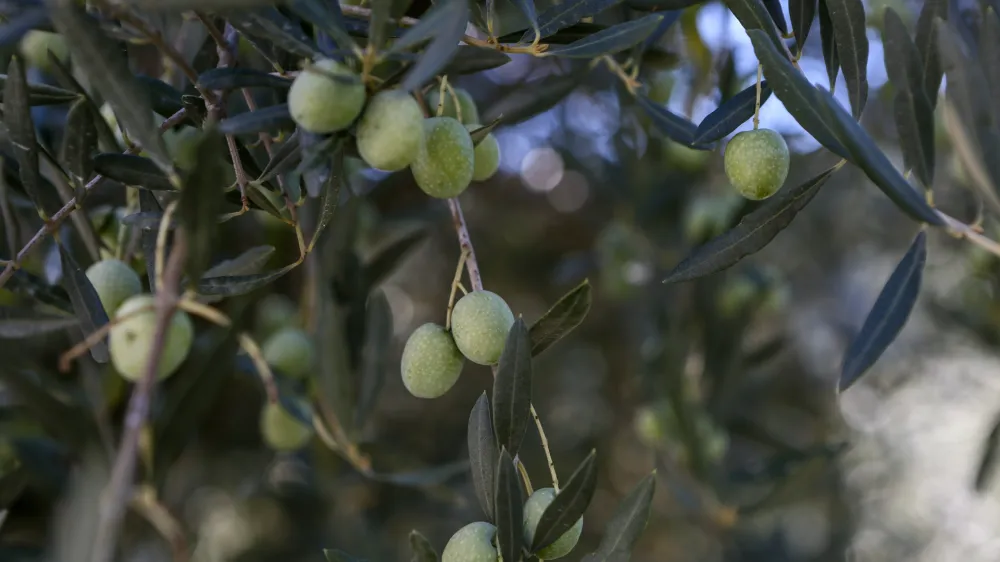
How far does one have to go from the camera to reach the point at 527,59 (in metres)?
2.55

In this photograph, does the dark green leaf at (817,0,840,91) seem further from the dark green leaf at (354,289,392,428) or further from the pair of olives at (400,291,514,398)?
the dark green leaf at (354,289,392,428)

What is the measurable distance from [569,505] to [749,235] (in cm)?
34

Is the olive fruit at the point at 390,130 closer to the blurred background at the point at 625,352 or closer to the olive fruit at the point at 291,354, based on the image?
the blurred background at the point at 625,352

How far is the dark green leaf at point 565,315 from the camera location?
2.69 ft

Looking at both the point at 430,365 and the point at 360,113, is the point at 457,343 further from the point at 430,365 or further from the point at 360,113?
the point at 360,113

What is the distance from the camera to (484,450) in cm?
81

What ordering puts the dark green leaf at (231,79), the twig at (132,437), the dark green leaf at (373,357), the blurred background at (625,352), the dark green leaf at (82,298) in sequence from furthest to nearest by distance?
1. the blurred background at (625,352)
2. the dark green leaf at (373,357)
3. the dark green leaf at (82,298)
4. the dark green leaf at (231,79)
5. the twig at (132,437)

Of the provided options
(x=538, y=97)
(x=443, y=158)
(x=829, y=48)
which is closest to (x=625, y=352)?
(x=538, y=97)

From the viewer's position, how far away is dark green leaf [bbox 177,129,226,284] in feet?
1.85

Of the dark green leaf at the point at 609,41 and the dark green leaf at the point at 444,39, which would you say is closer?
the dark green leaf at the point at 444,39

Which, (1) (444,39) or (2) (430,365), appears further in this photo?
(2) (430,365)

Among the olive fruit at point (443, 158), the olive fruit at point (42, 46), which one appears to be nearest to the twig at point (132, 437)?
the olive fruit at point (443, 158)

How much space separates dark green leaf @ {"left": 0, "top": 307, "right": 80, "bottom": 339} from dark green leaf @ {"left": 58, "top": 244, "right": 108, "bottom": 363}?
0.01 meters

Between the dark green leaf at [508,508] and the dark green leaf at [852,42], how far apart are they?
0.55 m
